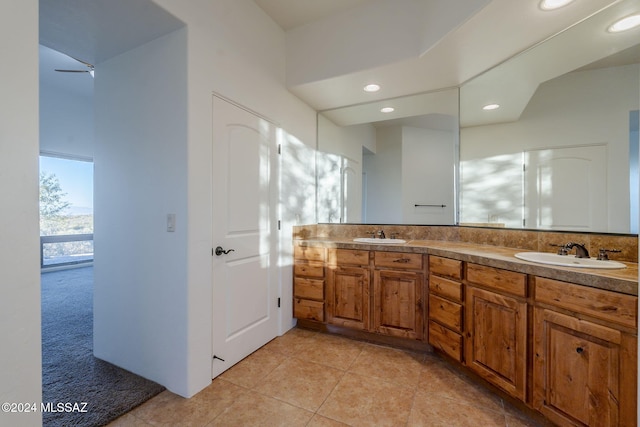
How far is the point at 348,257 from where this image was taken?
266 cm

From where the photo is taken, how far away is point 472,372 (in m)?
2.00

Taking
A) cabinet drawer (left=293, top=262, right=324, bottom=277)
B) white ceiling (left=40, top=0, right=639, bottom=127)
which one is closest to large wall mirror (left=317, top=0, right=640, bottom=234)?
white ceiling (left=40, top=0, right=639, bottom=127)

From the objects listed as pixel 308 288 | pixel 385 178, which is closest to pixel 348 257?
pixel 308 288

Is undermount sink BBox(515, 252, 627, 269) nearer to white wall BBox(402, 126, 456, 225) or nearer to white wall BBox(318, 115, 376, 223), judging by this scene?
white wall BBox(402, 126, 456, 225)

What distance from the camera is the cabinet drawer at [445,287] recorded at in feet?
6.77

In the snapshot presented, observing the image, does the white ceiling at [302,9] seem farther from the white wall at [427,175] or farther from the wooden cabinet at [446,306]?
the wooden cabinet at [446,306]

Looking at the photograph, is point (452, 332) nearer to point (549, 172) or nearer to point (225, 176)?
point (549, 172)

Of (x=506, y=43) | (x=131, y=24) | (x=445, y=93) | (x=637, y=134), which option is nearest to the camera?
(x=637, y=134)

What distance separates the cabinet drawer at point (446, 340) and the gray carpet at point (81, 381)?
2.02m

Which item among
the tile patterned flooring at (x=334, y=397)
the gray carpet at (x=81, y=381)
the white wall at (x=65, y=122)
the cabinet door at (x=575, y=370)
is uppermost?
the white wall at (x=65, y=122)

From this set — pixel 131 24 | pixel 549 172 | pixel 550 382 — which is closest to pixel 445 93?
pixel 549 172

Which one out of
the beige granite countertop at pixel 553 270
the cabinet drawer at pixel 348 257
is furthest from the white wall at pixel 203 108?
the beige granite countertop at pixel 553 270

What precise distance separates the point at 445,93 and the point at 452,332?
2.14 meters

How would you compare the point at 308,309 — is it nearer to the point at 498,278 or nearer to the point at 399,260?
the point at 399,260
